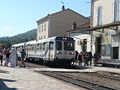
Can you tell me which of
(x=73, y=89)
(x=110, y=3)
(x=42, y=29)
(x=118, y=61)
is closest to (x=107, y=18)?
(x=110, y=3)

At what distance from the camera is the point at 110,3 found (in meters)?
41.1

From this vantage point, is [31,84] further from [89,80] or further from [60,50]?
[60,50]

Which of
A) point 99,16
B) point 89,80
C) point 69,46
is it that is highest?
point 99,16

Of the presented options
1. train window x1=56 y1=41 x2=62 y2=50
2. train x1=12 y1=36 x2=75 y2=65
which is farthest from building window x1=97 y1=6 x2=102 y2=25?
train window x1=56 y1=41 x2=62 y2=50

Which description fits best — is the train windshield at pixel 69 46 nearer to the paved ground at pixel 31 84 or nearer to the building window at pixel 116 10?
the building window at pixel 116 10

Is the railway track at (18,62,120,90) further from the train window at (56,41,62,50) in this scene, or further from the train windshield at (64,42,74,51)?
the train windshield at (64,42,74,51)

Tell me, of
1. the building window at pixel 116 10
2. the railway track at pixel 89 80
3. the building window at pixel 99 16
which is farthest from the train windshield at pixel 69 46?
the railway track at pixel 89 80

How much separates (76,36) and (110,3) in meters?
11.3

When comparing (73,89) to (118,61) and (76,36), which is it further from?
(76,36)

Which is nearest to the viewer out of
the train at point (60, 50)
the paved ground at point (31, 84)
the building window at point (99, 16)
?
the paved ground at point (31, 84)

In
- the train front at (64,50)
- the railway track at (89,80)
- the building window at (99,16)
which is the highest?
the building window at (99,16)

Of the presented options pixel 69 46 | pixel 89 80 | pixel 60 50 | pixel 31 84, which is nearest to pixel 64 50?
pixel 60 50

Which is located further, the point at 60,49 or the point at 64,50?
the point at 64,50

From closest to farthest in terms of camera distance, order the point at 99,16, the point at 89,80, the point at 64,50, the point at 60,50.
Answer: the point at 89,80
the point at 60,50
the point at 64,50
the point at 99,16
